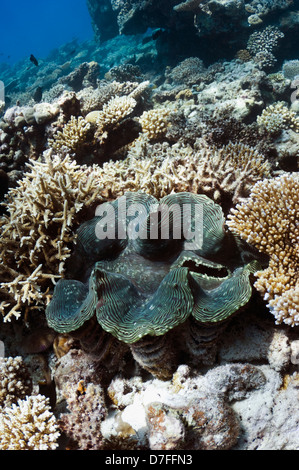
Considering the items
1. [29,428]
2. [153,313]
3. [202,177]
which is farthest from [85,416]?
[202,177]

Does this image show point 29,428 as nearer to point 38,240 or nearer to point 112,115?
point 38,240

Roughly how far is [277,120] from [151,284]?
4.36m

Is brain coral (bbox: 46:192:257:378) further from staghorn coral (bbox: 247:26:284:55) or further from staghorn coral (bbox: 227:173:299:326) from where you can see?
staghorn coral (bbox: 247:26:284:55)

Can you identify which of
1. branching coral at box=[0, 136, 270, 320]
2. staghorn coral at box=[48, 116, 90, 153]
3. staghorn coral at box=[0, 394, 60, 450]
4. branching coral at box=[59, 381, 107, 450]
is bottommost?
branching coral at box=[59, 381, 107, 450]

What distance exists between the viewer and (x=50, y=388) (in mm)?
2682

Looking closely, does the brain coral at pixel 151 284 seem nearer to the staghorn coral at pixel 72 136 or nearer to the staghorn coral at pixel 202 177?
the staghorn coral at pixel 202 177

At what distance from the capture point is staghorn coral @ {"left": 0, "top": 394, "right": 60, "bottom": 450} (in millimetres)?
2102

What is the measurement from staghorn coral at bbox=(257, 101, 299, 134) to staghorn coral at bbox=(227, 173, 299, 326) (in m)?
2.81

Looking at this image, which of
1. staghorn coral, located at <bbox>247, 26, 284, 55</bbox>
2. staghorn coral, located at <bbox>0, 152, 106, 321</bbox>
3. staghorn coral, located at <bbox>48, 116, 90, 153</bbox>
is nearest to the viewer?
staghorn coral, located at <bbox>0, 152, 106, 321</bbox>

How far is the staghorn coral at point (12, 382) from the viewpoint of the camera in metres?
2.51

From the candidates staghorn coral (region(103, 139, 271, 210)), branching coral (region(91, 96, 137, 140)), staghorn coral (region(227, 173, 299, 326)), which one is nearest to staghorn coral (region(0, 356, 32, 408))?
staghorn coral (region(103, 139, 271, 210))

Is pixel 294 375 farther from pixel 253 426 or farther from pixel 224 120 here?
pixel 224 120
